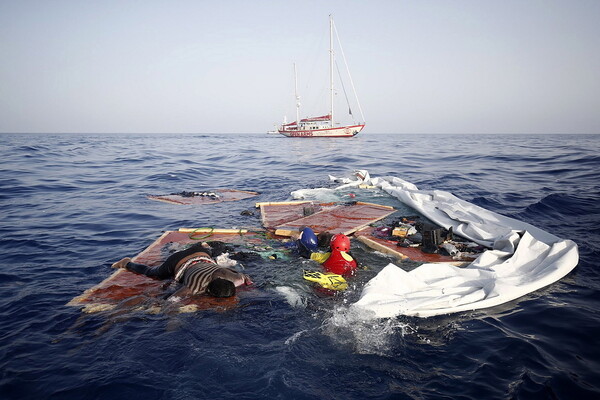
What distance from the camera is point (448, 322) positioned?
4746 mm

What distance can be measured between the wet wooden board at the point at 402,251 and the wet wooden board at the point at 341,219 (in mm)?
722

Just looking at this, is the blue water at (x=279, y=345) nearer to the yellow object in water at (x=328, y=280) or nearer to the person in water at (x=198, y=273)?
the yellow object in water at (x=328, y=280)

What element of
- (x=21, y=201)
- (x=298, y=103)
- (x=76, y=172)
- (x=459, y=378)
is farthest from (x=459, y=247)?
(x=298, y=103)

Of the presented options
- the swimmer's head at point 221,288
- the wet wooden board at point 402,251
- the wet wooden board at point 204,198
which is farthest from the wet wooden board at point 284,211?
the swimmer's head at point 221,288

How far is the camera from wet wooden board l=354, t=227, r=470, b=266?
6.96 m

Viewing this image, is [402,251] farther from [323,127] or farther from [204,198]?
[323,127]

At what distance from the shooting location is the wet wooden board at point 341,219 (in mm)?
9008

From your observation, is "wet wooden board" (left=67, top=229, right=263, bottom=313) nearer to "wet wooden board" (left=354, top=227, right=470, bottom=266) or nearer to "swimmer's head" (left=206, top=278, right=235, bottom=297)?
"swimmer's head" (left=206, top=278, right=235, bottom=297)

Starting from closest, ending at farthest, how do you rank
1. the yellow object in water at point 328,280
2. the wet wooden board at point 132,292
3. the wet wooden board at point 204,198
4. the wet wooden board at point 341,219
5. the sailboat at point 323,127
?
the wet wooden board at point 132,292 < the yellow object in water at point 328,280 < the wet wooden board at point 341,219 < the wet wooden board at point 204,198 < the sailboat at point 323,127

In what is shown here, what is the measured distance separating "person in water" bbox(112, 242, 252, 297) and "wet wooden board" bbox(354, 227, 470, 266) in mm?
3206

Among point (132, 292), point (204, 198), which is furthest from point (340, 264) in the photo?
point (204, 198)

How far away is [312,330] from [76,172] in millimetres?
22717

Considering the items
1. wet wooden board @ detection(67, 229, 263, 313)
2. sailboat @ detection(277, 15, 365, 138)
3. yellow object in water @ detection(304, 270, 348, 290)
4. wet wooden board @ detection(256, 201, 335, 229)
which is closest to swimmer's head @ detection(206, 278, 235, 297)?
wet wooden board @ detection(67, 229, 263, 313)

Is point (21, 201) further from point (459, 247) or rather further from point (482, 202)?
point (482, 202)
